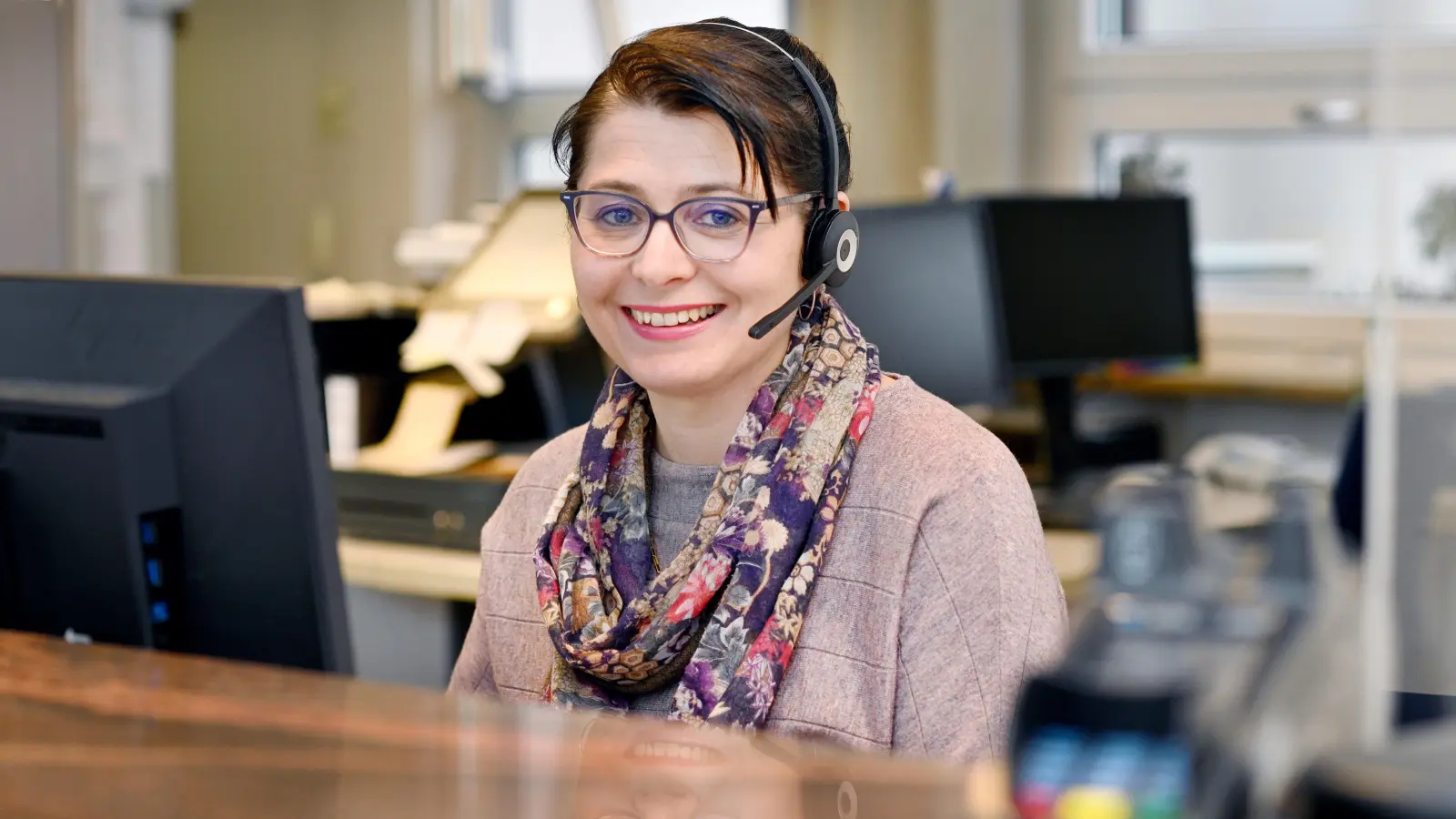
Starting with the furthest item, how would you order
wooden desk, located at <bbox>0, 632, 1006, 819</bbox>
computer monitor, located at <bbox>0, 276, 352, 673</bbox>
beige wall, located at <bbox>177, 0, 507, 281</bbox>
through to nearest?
beige wall, located at <bbox>177, 0, 507, 281</bbox> < computer monitor, located at <bbox>0, 276, 352, 673</bbox> < wooden desk, located at <bbox>0, 632, 1006, 819</bbox>

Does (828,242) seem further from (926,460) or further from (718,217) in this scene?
(926,460)

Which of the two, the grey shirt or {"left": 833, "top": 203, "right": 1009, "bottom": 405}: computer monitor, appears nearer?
the grey shirt

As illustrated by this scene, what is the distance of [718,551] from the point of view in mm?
1260

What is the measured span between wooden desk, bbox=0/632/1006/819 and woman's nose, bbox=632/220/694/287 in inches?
20.8

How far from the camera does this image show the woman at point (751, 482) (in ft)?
4.03

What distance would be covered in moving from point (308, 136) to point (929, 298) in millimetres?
1938

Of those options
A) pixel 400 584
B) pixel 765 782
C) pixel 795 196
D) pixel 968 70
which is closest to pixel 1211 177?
pixel 968 70

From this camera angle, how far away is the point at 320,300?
2682 mm

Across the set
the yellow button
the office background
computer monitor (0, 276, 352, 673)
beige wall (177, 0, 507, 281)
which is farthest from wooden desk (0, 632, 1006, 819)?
beige wall (177, 0, 507, 281)

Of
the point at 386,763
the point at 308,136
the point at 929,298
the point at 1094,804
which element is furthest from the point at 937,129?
the point at 1094,804

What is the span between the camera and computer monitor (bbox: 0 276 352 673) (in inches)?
42.4

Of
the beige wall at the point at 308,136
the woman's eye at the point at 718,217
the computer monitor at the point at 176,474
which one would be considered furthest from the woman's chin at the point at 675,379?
the beige wall at the point at 308,136

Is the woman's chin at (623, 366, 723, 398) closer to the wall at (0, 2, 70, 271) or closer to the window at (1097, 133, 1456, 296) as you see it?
the wall at (0, 2, 70, 271)

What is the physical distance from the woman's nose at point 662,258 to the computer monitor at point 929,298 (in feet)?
3.78
